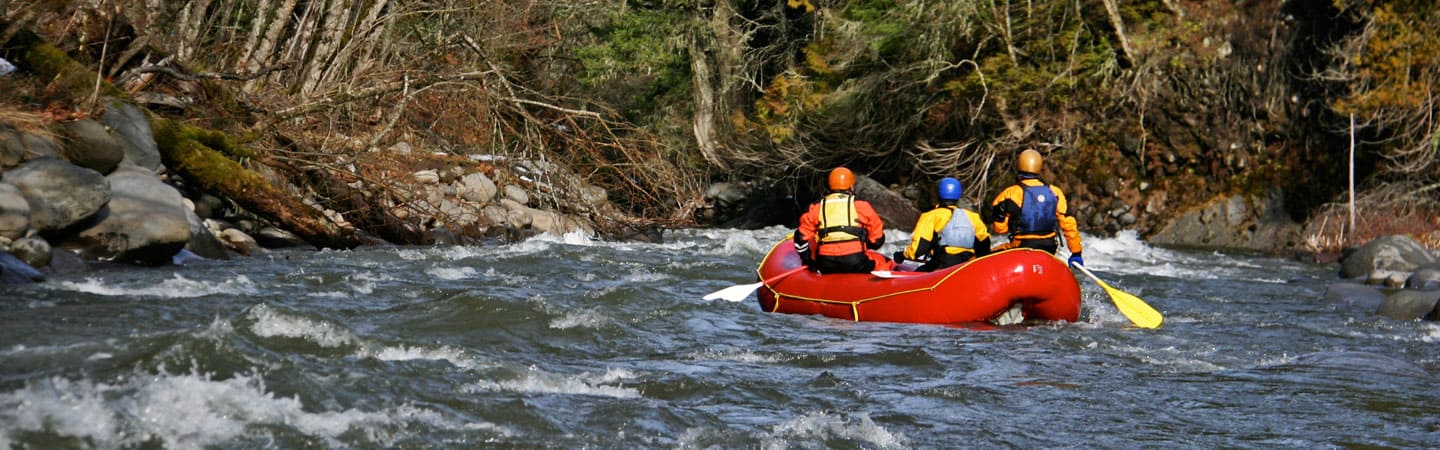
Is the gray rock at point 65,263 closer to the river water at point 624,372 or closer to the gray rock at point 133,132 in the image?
the river water at point 624,372

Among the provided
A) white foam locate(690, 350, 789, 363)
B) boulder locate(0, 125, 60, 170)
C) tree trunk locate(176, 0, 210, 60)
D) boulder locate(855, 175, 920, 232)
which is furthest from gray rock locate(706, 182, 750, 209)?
white foam locate(690, 350, 789, 363)

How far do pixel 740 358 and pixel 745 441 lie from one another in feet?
7.15

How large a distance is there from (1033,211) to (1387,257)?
5.53 meters

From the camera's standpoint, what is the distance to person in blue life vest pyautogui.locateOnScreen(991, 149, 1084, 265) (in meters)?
9.80

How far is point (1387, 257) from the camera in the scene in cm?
1341

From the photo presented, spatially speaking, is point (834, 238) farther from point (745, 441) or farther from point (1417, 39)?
point (1417, 39)

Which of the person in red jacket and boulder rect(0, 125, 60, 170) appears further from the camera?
the person in red jacket

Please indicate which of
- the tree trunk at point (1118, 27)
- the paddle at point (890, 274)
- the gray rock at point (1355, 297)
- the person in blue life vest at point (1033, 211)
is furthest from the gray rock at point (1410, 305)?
the tree trunk at point (1118, 27)

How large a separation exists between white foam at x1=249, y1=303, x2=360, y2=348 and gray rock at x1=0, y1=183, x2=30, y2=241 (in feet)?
8.48

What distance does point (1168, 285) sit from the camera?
12961 millimetres

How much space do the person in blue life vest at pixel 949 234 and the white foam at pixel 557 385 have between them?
12.9 ft

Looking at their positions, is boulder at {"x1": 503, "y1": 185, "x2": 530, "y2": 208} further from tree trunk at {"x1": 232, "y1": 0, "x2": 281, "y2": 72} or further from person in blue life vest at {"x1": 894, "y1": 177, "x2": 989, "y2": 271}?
person in blue life vest at {"x1": 894, "y1": 177, "x2": 989, "y2": 271}

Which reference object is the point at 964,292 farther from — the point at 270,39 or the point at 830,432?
the point at 270,39

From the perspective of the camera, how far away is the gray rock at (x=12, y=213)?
8.62 meters
